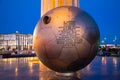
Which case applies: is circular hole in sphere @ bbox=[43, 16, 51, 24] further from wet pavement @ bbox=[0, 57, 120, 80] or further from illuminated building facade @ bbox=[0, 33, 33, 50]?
illuminated building facade @ bbox=[0, 33, 33, 50]

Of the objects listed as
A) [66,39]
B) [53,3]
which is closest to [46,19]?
[66,39]

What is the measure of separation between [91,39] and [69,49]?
0.89 metres

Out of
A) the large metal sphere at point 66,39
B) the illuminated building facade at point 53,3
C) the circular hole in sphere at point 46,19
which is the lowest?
the large metal sphere at point 66,39

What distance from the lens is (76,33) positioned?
8.38 metres

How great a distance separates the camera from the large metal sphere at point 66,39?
8352 millimetres

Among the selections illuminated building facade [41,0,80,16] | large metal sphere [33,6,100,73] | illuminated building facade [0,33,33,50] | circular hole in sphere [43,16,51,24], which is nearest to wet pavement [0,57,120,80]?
large metal sphere [33,6,100,73]

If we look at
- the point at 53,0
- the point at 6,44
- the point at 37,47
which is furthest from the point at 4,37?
the point at 37,47

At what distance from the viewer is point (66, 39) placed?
835 cm

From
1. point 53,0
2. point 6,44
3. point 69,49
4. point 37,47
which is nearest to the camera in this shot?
point 69,49

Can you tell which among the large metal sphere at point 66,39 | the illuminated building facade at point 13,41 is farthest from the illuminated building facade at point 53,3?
the illuminated building facade at point 13,41

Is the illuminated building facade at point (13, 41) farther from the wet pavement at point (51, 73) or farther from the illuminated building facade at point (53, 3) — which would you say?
the wet pavement at point (51, 73)

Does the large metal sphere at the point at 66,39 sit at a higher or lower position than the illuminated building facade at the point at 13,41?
lower

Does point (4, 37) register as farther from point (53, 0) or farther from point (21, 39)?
point (53, 0)

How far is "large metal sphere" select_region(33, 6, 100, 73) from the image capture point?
8.35 m
